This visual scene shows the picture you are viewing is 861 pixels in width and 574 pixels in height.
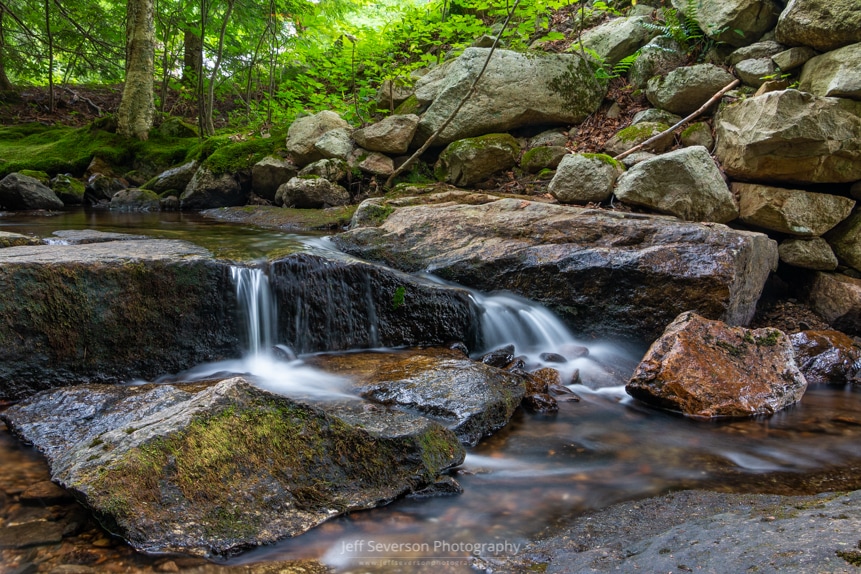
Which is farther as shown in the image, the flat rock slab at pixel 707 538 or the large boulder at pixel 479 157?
the large boulder at pixel 479 157

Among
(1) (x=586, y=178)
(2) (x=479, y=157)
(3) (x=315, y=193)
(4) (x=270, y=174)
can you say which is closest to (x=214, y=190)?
(4) (x=270, y=174)

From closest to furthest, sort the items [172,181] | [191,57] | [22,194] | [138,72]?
[22,194], [172,181], [138,72], [191,57]

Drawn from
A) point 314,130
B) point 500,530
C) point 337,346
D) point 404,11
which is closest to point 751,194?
point 337,346

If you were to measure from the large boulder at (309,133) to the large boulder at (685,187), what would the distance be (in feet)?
18.8

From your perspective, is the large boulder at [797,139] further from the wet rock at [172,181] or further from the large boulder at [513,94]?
the wet rock at [172,181]

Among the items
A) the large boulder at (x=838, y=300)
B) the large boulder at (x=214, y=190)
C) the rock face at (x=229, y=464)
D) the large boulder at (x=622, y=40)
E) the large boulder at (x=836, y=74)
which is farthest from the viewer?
the large boulder at (x=214, y=190)

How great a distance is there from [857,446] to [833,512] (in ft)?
6.17

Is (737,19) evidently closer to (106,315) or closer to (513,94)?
(513,94)

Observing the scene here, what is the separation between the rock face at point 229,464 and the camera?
1907mm

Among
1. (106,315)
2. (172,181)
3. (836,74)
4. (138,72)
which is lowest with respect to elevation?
(106,315)

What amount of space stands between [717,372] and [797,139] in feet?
10.2

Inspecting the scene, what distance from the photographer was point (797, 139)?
207 inches

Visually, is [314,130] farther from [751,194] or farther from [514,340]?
[751,194]

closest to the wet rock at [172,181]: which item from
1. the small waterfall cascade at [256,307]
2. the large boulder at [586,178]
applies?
the small waterfall cascade at [256,307]
